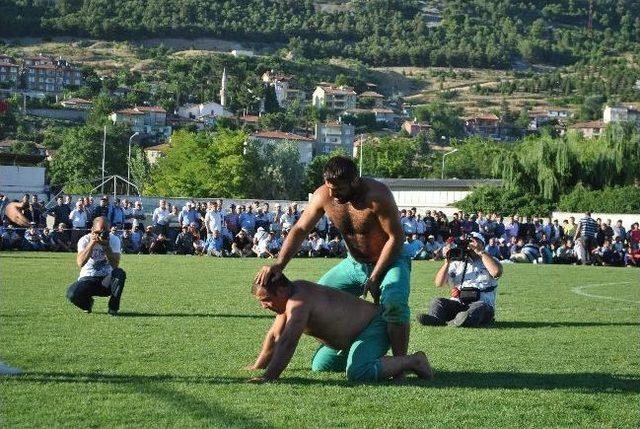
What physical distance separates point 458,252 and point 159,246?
19236 mm

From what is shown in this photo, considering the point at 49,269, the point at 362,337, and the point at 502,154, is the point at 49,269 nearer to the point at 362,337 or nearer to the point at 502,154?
the point at 362,337

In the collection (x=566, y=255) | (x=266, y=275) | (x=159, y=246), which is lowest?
(x=566, y=255)

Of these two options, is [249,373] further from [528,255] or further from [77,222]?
[528,255]

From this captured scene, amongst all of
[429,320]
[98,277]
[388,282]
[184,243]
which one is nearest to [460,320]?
[429,320]

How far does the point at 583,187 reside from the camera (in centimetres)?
6022

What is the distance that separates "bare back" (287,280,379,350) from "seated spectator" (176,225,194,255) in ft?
78.4

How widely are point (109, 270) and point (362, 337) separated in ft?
18.8

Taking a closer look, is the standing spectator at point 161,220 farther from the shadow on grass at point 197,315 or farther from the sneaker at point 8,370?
the sneaker at point 8,370

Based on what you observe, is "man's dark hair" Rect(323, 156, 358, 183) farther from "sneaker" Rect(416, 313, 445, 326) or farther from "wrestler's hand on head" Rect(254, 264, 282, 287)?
"sneaker" Rect(416, 313, 445, 326)

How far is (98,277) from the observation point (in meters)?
14.4

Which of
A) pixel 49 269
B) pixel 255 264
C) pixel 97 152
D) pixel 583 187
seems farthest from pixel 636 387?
pixel 97 152

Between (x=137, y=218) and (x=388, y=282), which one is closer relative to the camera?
(x=388, y=282)

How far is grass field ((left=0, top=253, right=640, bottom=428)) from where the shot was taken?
306 inches

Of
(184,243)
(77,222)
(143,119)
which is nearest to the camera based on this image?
(77,222)
